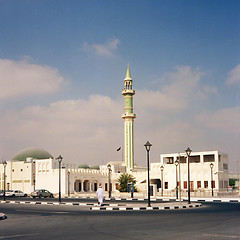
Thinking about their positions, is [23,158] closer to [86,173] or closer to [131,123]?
[86,173]

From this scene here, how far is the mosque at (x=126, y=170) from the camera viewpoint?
7725 centimetres

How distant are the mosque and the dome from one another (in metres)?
1.39

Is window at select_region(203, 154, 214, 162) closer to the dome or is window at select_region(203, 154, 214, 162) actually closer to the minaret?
the minaret

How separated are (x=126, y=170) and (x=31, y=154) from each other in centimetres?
2280

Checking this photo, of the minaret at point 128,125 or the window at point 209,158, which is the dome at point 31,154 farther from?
the window at point 209,158

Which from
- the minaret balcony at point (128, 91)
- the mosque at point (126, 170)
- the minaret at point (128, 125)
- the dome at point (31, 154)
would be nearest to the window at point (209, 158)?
the mosque at point (126, 170)

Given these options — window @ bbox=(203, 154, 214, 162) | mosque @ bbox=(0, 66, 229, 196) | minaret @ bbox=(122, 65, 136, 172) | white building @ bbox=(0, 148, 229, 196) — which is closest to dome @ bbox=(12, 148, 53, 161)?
mosque @ bbox=(0, 66, 229, 196)

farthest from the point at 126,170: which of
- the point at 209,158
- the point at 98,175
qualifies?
the point at 209,158

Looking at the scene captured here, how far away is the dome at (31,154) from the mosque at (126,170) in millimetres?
1393

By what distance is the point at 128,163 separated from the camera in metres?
88.9

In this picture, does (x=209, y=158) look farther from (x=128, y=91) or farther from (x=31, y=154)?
(x=31, y=154)

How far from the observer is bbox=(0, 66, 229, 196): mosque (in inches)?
3041

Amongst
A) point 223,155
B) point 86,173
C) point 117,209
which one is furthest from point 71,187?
point 117,209

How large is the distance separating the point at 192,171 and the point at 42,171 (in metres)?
29.7
